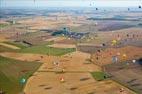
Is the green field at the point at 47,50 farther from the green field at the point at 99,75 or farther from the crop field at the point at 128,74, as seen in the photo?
the green field at the point at 99,75

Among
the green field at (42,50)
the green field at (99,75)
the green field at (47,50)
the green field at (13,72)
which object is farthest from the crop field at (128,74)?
the green field at (42,50)

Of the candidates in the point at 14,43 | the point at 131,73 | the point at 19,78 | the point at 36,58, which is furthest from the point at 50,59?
the point at 14,43

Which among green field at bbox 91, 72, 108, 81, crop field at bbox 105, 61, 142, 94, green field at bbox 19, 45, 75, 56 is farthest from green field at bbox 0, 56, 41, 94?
crop field at bbox 105, 61, 142, 94

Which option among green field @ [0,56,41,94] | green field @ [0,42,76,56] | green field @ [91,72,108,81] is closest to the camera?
green field @ [0,56,41,94]

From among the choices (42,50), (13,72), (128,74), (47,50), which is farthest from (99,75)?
(42,50)

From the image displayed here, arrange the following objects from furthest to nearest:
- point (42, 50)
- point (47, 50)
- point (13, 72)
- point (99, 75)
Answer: point (42, 50) < point (47, 50) < point (13, 72) < point (99, 75)

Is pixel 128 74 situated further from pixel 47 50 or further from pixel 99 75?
pixel 47 50

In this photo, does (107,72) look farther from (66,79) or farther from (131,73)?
(66,79)

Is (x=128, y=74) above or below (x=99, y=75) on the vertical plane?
above

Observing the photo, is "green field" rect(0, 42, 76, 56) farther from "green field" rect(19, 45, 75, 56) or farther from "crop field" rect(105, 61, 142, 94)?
"crop field" rect(105, 61, 142, 94)
